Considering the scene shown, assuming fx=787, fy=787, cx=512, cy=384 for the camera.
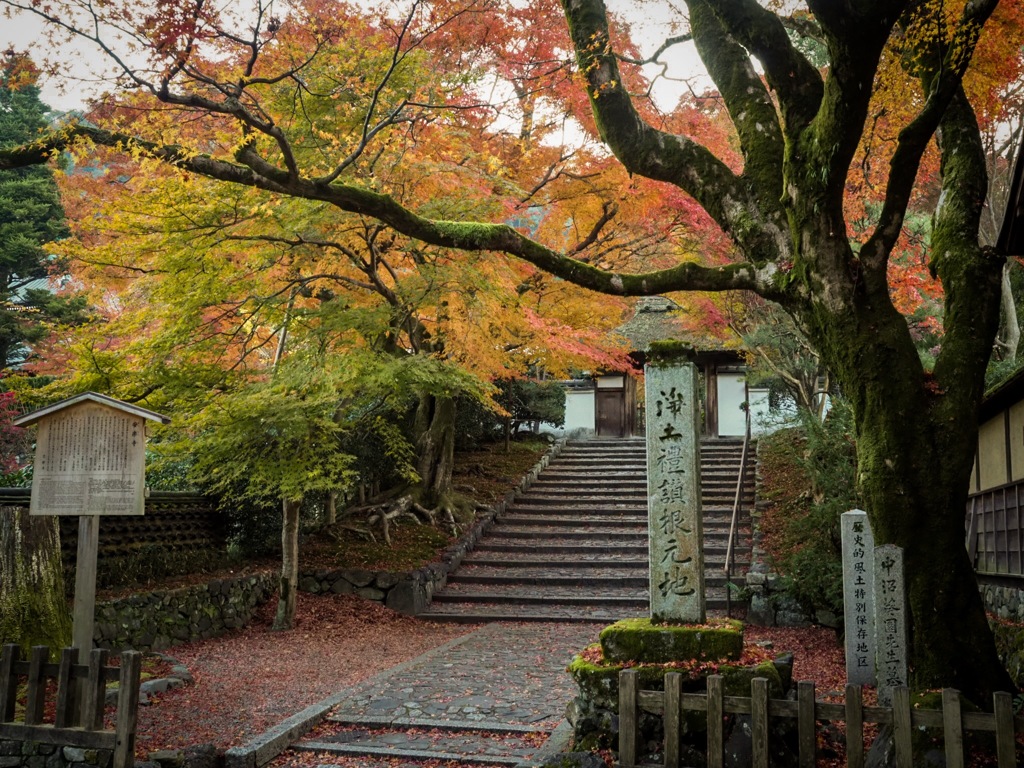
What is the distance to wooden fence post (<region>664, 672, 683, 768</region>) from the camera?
546 centimetres

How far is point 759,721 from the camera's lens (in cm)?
528

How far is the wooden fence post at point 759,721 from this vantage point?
17.2ft

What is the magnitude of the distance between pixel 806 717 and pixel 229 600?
32.8 feet

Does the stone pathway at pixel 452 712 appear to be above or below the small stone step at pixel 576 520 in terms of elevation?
below

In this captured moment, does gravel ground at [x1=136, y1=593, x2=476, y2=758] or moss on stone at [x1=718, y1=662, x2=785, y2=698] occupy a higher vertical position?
moss on stone at [x1=718, y1=662, x2=785, y2=698]

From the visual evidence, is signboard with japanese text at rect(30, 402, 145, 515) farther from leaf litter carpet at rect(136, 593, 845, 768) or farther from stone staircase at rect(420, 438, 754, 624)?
stone staircase at rect(420, 438, 754, 624)

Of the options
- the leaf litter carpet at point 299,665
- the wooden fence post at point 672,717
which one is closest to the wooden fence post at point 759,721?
the wooden fence post at point 672,717

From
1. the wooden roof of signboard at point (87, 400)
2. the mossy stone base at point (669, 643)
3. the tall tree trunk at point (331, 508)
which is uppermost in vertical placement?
the wooden roof of signboard at point (87, 400)

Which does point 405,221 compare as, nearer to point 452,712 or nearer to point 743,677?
point 452,712

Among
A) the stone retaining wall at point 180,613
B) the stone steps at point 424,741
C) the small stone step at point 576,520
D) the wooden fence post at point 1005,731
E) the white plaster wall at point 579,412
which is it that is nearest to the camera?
the wooden fence post at point 1005,731

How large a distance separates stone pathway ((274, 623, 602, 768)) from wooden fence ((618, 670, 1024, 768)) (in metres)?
1.29

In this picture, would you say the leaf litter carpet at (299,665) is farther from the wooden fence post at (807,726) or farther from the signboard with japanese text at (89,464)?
the wooden fence post at (807,726)

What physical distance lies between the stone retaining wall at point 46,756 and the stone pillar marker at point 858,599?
733 centimetres

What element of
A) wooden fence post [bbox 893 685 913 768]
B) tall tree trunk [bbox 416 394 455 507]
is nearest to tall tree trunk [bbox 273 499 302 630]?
tall tree trunk [bbox 416 394 455 507]
